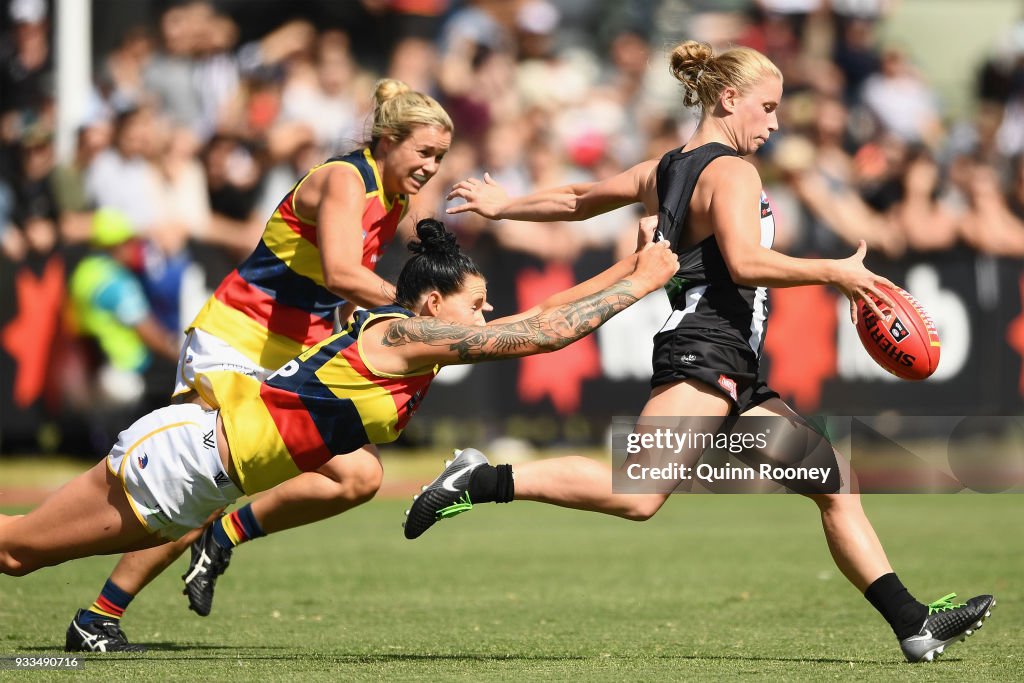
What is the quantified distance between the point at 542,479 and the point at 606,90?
10726mm

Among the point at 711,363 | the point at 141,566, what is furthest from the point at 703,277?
the point at 141,566

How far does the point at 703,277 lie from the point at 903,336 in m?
0.77

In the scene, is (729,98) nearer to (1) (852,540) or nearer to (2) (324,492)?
(1) (852,540)

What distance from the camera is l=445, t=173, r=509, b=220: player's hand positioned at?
20.7 feet

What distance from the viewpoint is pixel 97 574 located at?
8.44m

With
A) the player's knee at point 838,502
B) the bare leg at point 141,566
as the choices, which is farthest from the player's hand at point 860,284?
the bare leg at point 141,566

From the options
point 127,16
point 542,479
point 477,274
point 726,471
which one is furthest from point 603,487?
point 127,16

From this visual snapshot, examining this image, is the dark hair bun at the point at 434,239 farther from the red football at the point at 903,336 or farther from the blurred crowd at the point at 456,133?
the blurred crowd at the point at 456,133

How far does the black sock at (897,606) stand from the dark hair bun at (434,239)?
2039 mm

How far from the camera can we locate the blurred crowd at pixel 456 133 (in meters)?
12.5

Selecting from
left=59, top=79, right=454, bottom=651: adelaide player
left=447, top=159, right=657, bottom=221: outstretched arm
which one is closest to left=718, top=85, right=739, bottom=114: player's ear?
left=447, top=159, right=657, bottom=221: outstretched arm

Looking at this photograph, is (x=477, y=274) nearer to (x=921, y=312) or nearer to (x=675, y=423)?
(x=675, y=423)

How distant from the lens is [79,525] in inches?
202

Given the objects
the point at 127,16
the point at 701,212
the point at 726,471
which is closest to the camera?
the point at 701,212
